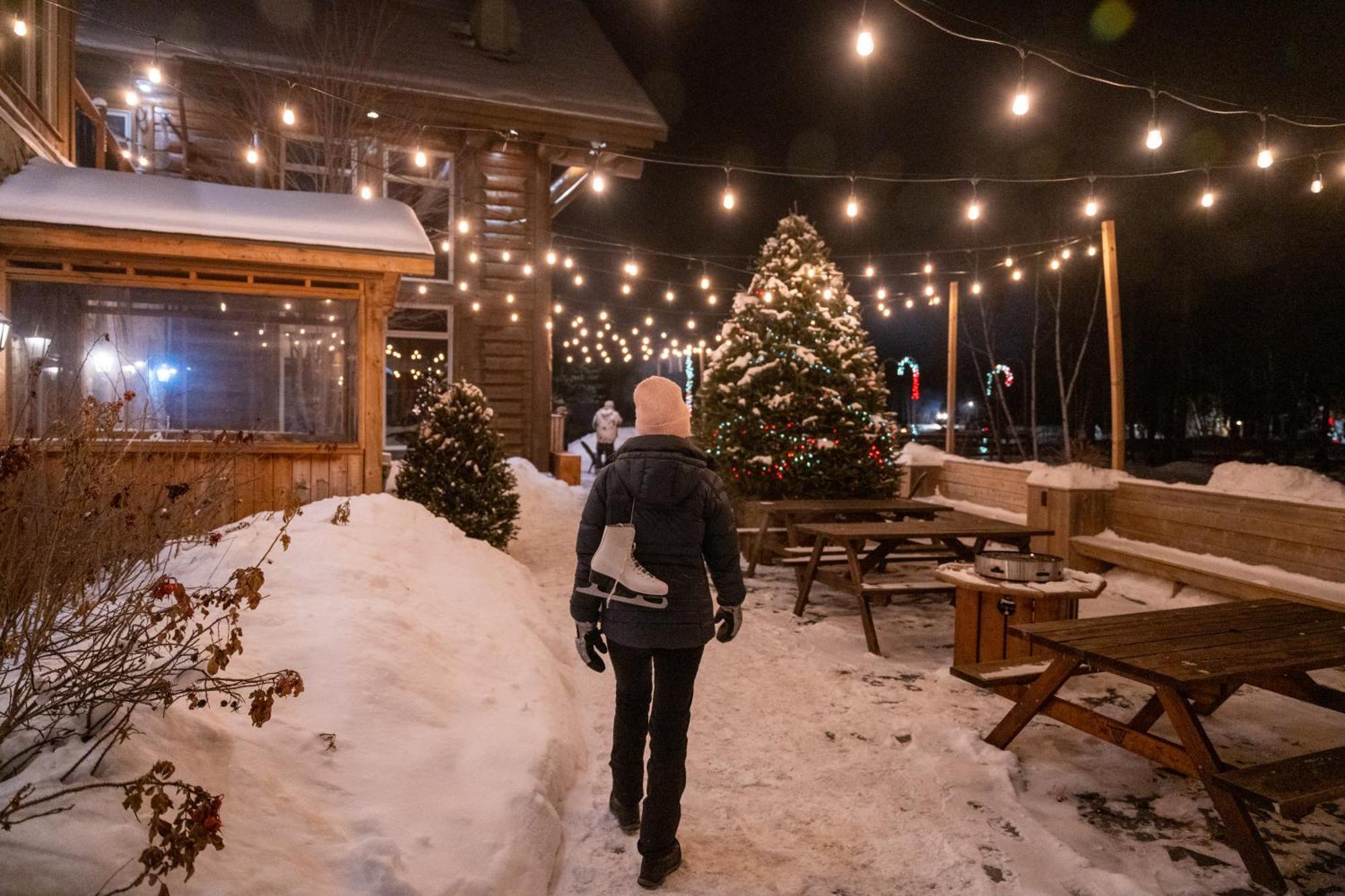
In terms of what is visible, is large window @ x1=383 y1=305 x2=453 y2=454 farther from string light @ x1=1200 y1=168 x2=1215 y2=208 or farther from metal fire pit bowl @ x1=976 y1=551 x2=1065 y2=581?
string light @ x1=1200 y1=168 x2=1215 y2=208

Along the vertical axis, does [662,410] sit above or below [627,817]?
above

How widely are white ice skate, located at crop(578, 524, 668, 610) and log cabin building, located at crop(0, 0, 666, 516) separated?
17.6 ft

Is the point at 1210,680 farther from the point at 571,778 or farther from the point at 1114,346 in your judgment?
the point at 1114,346

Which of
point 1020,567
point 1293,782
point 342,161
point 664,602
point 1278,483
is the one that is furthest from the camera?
point 342,161

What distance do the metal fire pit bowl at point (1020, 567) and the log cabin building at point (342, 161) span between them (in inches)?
227

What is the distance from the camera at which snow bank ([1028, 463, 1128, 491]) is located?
9531 mm

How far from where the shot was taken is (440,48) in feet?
52.7

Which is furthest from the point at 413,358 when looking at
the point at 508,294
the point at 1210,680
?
the point at 1210,680

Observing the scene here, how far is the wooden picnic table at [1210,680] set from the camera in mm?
3229

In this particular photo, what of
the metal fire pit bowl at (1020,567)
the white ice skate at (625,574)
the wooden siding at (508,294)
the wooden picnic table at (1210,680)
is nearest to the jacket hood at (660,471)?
the white ice skate at (625,574)

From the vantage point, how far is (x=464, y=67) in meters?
15.7

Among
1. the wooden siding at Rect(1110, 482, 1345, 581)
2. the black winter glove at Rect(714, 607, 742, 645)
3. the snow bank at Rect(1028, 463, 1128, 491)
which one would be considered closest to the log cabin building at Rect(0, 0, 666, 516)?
the black winter glove at Rect(714, 607, 742, 645)

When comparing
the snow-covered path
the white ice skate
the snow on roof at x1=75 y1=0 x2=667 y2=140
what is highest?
the snow on roof at x1=75 y1=0 x2=667 y2=140

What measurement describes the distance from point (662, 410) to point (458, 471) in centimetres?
559
